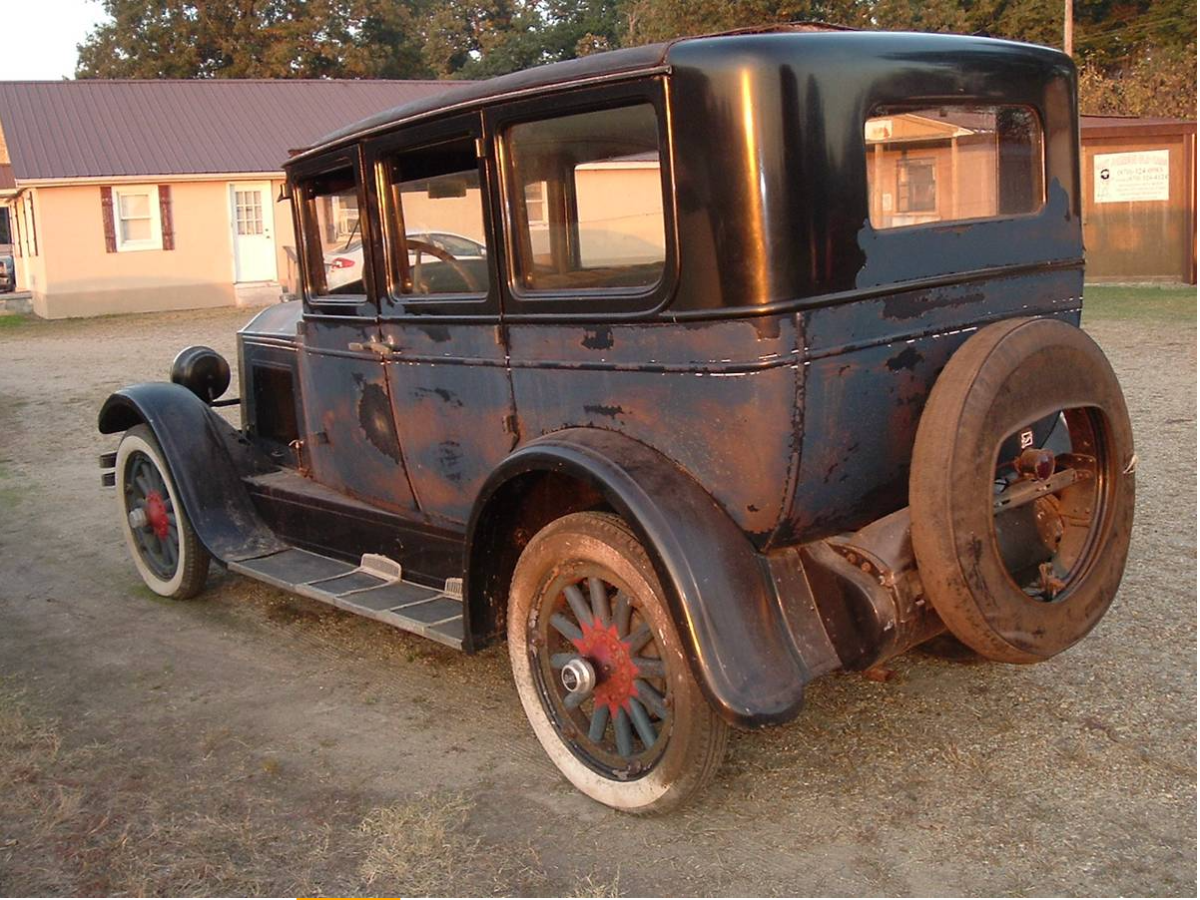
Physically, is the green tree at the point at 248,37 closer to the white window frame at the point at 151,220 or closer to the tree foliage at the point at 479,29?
the tree foliage at the point at 479,29

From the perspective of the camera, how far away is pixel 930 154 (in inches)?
136

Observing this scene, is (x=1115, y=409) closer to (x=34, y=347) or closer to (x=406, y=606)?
(x=406, y=606)

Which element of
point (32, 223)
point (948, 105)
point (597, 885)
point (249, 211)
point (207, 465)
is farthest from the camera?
point (249, 211)

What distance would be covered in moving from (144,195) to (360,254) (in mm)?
20273

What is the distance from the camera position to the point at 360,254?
4.29 meters

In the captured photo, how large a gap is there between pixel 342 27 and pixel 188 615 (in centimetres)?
3790

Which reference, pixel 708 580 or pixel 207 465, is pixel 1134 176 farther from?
pixel 708 580

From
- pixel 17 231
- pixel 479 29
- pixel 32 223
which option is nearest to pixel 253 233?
pixel 32 223

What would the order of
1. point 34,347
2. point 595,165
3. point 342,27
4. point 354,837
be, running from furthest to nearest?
point 342,27, point 34,347, point 595,165, point 354,837

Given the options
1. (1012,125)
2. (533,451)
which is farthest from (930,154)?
(533,451)

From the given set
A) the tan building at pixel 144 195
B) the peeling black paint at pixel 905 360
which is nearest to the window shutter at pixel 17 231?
the tan building at pixel 144 195

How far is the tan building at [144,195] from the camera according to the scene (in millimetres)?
21969

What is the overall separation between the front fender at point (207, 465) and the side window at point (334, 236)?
987 mm

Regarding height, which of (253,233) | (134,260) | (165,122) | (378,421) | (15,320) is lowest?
(378,421)
